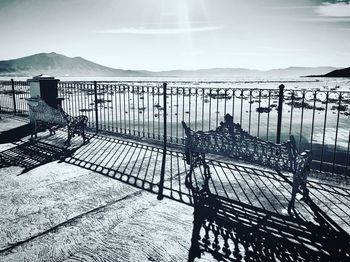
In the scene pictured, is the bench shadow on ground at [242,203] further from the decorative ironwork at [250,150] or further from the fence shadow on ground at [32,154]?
→ the decorative ironwork at [250,150]

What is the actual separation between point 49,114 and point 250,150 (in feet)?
20.6

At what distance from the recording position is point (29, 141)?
8.54 meters

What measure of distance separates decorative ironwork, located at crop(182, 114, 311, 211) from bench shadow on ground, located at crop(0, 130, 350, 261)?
0.34 meters

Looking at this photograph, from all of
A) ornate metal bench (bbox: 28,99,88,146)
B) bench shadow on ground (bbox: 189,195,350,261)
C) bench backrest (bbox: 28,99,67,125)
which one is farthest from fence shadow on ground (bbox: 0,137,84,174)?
bench shadow on ground (bbox: 189,195,350,261)

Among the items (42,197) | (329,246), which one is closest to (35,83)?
(42,197)

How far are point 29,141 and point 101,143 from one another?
218 cm

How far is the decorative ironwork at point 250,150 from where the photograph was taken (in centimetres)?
429

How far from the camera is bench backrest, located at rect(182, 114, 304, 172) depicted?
440 centimetres

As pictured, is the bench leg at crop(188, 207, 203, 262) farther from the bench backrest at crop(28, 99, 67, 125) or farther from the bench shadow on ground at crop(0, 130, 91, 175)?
the bench backrest at crop(28, 99, 67, 125)

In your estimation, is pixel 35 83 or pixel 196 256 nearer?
pixel 196 256

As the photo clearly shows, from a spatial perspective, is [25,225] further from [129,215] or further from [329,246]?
[329,246]


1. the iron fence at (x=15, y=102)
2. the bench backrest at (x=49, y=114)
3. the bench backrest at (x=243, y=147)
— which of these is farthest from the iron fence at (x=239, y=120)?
the bench backrest at (x=243, y=147)

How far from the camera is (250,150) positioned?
483 centimetres

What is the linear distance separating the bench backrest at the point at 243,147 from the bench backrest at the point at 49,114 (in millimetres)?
4210
